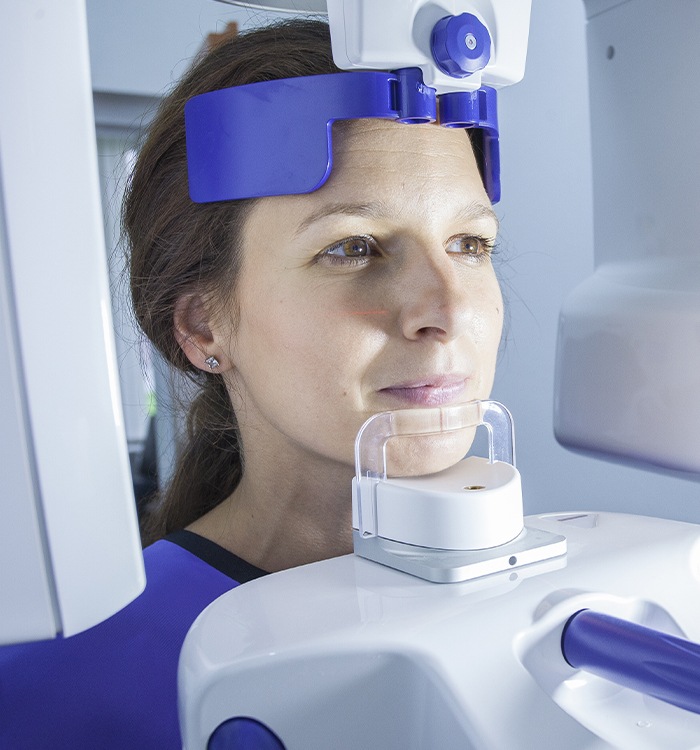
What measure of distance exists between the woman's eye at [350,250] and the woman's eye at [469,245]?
0.07 meters

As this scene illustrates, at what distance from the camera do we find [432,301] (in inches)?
23.4

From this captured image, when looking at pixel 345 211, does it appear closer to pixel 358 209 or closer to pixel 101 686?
pixel 358 209

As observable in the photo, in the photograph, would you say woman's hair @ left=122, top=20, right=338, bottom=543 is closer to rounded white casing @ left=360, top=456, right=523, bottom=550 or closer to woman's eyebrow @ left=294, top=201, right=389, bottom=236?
woman's eyebrow @ left=294, top=201, right=389, bottom=236

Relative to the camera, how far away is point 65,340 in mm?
341

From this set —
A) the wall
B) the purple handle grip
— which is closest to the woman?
the purple handle grip

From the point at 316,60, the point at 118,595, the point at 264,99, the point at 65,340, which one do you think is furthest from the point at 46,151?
the point at 316,60

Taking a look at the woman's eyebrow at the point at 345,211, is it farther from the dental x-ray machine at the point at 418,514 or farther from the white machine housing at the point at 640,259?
the white machine housing at the point at 640,259

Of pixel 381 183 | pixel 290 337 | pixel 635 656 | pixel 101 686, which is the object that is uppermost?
pixel 381 183

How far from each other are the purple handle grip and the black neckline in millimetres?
338

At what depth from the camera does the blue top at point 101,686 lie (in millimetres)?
610

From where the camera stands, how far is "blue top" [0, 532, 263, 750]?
610mm

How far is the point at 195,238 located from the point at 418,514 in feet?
1.21

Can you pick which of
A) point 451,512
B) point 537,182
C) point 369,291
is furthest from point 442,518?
point 537,182

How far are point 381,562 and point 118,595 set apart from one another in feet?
0.47
